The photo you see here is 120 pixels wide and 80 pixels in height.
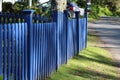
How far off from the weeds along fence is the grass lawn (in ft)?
0.74

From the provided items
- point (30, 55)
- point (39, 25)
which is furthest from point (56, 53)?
point (30, 55)

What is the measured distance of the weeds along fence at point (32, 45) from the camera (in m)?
7.28

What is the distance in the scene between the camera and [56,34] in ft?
36.1

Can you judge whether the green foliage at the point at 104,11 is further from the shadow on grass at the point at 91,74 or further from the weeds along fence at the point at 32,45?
the shadow on grass at the point at 91,74

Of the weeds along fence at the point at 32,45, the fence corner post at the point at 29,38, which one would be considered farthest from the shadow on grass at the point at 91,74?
the fence corner post at the point at 29,38

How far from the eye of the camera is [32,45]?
8438 millimetres

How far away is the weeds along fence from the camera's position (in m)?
7.28

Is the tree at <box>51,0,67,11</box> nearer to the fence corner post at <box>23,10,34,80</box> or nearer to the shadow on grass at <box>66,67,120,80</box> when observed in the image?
the shadow on grass at <box>66,67,120,80</box>

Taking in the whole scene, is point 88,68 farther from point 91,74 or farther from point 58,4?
point 58,4

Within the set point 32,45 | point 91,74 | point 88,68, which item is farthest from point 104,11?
point 32,45

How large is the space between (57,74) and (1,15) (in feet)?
6.54

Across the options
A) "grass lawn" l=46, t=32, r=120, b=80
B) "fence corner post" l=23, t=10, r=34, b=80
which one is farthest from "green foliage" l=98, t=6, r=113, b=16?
"fence corner post" l=23, t=10, r=34, b=80

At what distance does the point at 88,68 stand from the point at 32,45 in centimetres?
435

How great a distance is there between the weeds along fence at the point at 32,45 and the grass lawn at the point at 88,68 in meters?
0.23
